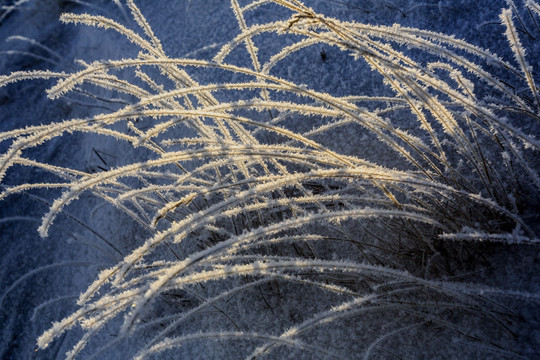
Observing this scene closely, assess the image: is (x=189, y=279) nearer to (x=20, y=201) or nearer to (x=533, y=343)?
(x=533, y=343)

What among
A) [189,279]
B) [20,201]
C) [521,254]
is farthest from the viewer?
[20,201]

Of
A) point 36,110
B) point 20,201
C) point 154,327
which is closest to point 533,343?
point 154,327

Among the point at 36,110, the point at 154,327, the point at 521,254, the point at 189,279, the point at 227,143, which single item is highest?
the point at 36,110

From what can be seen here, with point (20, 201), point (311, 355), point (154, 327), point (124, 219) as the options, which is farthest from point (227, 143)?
point (20, 201)

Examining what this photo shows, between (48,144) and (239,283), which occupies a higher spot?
(48,144)

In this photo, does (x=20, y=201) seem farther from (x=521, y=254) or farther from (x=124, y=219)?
(x=521, y=254)

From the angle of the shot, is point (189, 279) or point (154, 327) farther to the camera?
point (154, 327)

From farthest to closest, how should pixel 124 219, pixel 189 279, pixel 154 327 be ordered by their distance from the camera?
pixel 124 219 < pixel 154 327 < pixel 189 279
